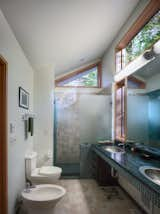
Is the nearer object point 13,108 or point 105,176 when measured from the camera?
point 13,108

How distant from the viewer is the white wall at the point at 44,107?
13.0 ft

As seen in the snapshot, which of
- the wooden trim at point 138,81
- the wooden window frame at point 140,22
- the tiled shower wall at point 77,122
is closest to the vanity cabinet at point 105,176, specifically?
the tiled shower wall at point 77,122

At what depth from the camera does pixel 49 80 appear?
401 cm

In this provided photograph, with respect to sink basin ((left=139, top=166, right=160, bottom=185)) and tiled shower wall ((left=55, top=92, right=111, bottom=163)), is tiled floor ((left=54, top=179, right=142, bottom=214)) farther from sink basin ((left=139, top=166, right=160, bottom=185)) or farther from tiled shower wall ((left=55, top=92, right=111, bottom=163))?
sink basin ((left=139, top=166, right=160, bottom=185))

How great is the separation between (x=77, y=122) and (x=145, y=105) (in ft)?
5.80

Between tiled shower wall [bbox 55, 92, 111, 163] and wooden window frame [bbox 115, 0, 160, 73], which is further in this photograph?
tiled shower wall [bbox 55, 92, 111, 163]

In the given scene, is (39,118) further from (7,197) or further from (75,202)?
(7,197)

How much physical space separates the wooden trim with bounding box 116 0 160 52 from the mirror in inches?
25.6

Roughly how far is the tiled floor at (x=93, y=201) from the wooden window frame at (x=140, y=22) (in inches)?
95.3

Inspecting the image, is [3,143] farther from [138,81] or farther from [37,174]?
[138,81]

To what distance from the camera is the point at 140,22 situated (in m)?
2.91

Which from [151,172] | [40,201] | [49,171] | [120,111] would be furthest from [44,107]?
[151,172]

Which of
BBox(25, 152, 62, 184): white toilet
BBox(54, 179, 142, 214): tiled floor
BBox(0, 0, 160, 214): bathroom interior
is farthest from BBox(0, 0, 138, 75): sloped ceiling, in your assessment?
BBox(54, 179, 142, 214): tiled floor

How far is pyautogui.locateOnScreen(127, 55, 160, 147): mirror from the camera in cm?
252
